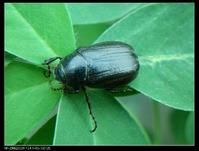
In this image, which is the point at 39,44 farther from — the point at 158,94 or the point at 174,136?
the point at 174,136

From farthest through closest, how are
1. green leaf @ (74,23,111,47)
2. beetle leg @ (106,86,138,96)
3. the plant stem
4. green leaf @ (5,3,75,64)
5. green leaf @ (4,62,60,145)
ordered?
the plant stem
green leaf @ (74,23,111,47)
beetle leg @ (106,86,138,96)
green leaf @ (5,3,75,64)
green leaf @ (4,62,60,145)

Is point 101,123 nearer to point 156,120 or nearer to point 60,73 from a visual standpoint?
point 60,73

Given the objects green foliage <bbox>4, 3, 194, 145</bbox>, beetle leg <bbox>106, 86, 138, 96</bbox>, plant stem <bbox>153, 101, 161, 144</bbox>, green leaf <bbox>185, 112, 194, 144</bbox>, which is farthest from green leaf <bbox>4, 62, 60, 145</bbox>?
green leaf <bbox>185, 112, 194, 144</bbox>

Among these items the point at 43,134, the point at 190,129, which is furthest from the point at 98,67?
the point at 190,129

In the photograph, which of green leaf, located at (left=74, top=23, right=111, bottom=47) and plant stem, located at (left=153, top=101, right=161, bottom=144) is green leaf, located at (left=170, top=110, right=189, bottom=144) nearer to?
plant stem, located at (left=153, top=101, right=161, bottom=144)
